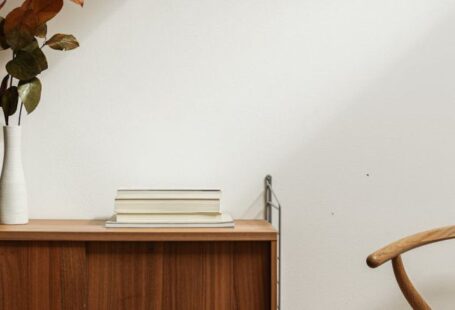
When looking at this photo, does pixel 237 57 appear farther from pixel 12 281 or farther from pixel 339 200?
pixel 12 281

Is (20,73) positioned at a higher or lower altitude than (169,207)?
higher

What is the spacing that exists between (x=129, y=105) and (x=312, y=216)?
655mm

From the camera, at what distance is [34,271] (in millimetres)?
1481

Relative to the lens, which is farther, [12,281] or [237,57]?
[237,57]

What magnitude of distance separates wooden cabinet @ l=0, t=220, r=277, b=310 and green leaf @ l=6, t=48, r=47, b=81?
41cm

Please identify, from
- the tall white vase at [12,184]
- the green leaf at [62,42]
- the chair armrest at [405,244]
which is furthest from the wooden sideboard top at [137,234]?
the green leaf at [62,42]

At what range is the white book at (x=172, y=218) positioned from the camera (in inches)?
61.7

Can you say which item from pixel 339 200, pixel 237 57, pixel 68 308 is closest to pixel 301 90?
pixel 237 57

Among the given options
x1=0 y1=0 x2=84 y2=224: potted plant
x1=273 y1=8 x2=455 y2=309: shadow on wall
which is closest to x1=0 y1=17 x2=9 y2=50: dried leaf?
x1=0 y1=0 x2=84 y2=224: potted plant

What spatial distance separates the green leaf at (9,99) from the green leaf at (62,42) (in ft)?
0.52

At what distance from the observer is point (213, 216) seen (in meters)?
1.59

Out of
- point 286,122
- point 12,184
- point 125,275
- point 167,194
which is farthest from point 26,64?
point 286,122

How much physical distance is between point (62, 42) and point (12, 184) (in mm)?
417

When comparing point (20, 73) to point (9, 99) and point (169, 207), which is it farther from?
point (169, 207)
